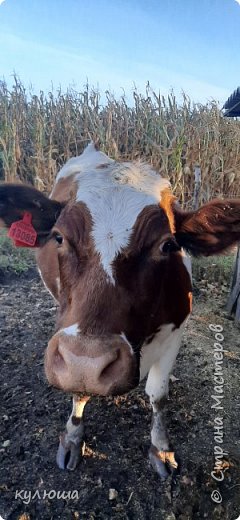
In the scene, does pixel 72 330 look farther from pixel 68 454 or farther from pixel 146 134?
pixel 146 134

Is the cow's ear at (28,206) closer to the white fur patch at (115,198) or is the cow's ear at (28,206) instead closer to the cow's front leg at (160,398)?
the white fur patch at (115,198)

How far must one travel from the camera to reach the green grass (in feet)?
13.3

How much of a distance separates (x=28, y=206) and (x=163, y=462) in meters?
1.34

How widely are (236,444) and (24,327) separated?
174cm

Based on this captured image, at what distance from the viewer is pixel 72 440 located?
6.98 feet

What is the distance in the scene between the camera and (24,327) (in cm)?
321

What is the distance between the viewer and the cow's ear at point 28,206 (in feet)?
5.90

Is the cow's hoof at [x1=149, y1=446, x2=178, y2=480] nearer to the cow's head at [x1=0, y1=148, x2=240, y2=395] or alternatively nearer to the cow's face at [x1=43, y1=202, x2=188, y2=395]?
the cow's head at [x1=0, y1=148, x2=240, y2=395]

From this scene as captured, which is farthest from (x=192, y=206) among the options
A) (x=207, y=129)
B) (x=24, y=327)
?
(x=24, y=327)

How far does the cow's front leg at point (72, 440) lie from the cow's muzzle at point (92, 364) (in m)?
0.91

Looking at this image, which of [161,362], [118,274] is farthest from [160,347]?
[118,274]

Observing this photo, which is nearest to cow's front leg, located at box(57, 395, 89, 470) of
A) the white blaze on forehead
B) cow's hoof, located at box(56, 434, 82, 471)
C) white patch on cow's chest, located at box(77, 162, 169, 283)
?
cow's hoof, located at box(56, 434, 82, 471)

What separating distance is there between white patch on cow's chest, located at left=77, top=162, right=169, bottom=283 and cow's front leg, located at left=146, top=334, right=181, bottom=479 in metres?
0.82

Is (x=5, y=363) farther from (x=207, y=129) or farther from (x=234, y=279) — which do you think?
(x=207, y=129)
